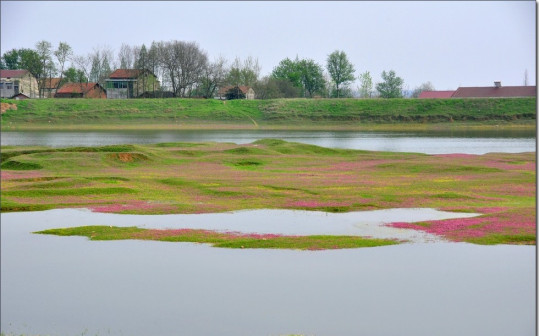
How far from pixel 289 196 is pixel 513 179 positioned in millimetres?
13691

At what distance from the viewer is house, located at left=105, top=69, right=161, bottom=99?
14550 cm

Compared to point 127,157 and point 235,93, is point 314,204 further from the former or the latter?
point 235,93

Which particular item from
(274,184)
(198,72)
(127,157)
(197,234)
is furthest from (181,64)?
(197,234)

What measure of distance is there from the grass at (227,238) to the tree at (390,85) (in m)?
143

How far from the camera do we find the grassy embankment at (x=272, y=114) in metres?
110

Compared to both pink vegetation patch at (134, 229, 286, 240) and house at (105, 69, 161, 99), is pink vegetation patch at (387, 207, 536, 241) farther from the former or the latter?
house at (105, 69, 161, 99)

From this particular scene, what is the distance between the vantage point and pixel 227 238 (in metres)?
22.6

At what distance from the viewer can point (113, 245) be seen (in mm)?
21484

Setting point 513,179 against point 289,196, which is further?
point 513,179

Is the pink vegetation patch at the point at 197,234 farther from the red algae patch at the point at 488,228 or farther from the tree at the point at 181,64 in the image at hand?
the tree at the point at 181,64

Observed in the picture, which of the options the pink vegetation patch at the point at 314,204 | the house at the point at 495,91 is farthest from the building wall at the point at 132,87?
the pink vegetation patch at the point at 314,204

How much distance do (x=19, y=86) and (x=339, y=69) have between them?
226ft

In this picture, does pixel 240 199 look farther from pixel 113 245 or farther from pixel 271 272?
pixel 271 272

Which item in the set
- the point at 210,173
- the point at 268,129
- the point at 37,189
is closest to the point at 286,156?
the point at 210,173
